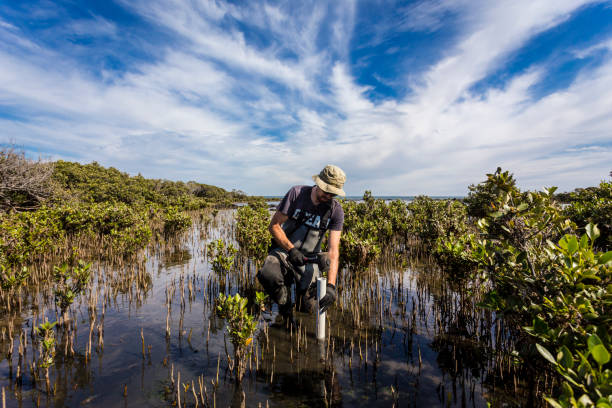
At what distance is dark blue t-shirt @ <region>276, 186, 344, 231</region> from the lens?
5059 millimetres

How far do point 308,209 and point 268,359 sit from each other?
2.70 meters

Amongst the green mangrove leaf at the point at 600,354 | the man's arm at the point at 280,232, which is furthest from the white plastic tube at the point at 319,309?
the green mangrove leaf at the point at 600,354

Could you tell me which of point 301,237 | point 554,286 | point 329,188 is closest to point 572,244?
point 554,286

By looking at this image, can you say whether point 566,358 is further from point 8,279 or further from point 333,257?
point 8,279

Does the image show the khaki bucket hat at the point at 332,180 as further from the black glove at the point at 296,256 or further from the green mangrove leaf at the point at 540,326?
the green mangrove leaf at the point at 540,326

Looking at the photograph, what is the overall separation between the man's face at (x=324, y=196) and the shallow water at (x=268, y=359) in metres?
2.42

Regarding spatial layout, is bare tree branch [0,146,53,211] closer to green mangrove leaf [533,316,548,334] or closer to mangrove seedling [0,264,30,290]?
mangrove seedling [0,264,30,290]

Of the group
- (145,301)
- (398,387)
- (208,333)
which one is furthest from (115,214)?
(398,387)

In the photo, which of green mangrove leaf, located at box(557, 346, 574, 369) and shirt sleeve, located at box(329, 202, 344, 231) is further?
shirt sleeve, located at box(329, 202, 344, 231)

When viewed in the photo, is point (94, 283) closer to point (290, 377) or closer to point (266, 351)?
point (266, 351)

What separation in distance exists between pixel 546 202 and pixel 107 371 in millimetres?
5909

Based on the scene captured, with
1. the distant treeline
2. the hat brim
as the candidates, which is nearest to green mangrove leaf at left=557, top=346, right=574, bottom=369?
the hat brim

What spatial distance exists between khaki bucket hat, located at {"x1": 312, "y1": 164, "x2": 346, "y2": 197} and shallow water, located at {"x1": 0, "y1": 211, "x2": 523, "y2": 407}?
255 cm

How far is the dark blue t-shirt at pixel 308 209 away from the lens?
16.6 feet
